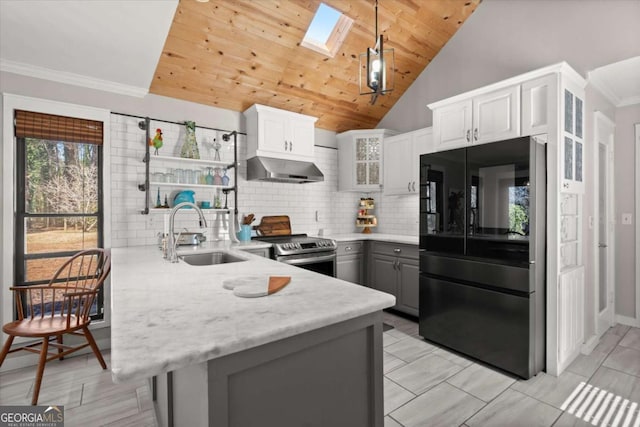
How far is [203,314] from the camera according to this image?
1021mm

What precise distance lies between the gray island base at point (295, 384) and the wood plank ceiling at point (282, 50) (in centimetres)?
306

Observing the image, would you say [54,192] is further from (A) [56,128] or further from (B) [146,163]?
(B) [146,163]

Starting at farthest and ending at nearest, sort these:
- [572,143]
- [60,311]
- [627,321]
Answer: [627,321] → [60,311] → [572,143]

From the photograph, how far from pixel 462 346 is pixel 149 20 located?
3.75 metres

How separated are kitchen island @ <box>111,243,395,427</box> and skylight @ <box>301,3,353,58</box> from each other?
322 centimetres

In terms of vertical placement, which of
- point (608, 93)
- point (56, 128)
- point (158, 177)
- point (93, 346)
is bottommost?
point (93, 346)

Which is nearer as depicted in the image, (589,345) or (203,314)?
(203,314)

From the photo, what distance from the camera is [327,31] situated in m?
3.75

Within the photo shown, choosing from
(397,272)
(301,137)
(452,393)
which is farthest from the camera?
(301,137)

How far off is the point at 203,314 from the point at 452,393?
2.08 m

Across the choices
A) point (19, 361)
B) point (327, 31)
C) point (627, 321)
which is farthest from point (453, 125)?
point (19, 361)

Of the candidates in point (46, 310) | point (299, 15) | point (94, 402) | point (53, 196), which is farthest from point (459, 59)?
point (46, 310)

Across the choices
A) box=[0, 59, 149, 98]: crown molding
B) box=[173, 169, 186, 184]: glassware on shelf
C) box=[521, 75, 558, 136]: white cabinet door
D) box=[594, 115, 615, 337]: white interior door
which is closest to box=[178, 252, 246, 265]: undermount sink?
box=[173, 169, 186, 184]: glassware on shelf

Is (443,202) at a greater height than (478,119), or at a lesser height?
lesser
